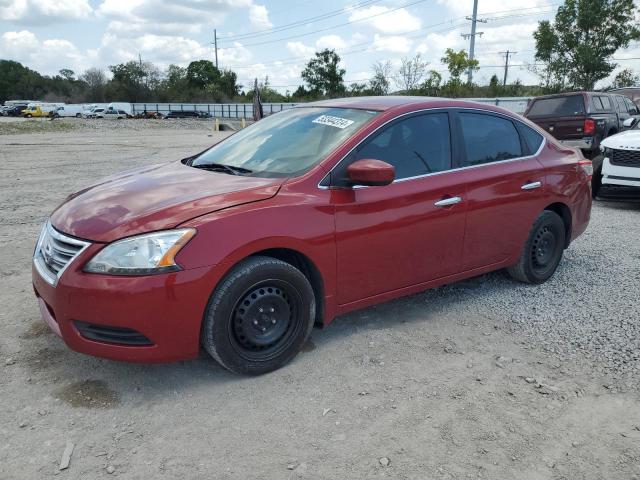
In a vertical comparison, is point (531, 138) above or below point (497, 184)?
above

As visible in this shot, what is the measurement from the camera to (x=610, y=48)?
3153 cm

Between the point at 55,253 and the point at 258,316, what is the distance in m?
1.22

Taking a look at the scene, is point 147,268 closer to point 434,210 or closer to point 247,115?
point 434,210

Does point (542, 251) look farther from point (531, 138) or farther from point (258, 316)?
point (258, 316)

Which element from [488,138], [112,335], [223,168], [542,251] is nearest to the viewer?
[112,335]

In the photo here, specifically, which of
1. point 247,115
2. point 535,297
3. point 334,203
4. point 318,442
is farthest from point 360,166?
point 247,115

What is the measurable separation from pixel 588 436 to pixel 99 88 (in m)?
97.7

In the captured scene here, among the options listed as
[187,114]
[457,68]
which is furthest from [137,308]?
[187,114]

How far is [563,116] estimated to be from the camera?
1180 centimetres

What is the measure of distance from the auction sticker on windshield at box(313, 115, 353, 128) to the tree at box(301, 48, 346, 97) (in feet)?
228

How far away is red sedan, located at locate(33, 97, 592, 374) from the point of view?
9.39ft

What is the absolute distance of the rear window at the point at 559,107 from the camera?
38.6ft

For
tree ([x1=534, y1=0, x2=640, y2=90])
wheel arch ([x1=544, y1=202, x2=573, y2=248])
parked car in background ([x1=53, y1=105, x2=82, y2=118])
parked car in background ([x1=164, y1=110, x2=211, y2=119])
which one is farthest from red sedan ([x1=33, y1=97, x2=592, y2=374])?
parked car in background ([x1=53, y1=105, x2=82, y2=118])

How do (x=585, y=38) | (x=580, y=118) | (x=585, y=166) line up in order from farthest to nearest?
1. (x=585, y=38)
2. (x=580, y=118)
3. (x=585, y=166)
